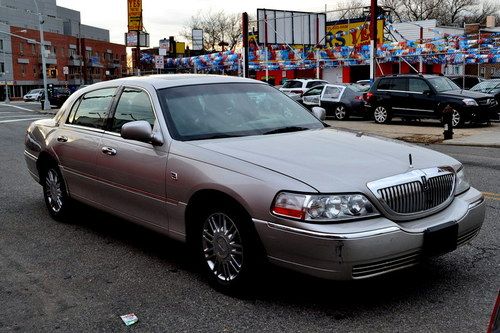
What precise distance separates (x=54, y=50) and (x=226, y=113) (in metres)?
94.1

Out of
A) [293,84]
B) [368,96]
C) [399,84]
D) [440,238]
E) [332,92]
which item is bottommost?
[440,238]

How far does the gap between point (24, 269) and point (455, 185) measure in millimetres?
3728

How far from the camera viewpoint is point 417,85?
748 inches

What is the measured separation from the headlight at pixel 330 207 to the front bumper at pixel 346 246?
2.1 inches

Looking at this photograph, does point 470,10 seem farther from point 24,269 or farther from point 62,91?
point 24,269

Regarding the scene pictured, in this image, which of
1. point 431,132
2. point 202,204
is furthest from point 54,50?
point 202,204

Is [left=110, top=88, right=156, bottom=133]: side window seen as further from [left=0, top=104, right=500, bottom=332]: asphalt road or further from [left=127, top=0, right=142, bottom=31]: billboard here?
[left=127, top=0, right=142, bottom=31]: billboard

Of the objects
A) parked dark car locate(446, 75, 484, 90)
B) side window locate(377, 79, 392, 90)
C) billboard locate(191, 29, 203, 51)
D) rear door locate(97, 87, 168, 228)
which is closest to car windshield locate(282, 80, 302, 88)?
parked dark car locate(446, 75, 484, 90)

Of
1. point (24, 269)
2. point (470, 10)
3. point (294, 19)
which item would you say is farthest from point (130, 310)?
point (470, 10)

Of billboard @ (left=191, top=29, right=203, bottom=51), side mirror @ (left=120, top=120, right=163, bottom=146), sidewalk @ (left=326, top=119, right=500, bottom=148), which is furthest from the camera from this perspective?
billboard @ (left=191, top=29, right=203, bottom=51)

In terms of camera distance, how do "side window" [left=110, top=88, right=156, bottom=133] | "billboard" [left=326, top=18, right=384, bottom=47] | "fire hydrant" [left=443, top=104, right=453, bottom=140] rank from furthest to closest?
"billboard" [left=326, top=18, right=384, bottom=47] → "fire hydrant" [left=443, top=104, right=453, bottom=140] → "side window" [left=110, top=88, right=156, bottom=133]

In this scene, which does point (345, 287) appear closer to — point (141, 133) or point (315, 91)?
point (141, 133)

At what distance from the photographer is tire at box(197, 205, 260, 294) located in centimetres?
386

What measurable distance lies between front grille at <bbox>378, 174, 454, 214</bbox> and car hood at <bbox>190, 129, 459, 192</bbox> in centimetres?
12
